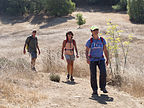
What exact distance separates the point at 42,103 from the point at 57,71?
3.85 m

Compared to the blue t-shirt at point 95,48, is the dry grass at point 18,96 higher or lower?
lower

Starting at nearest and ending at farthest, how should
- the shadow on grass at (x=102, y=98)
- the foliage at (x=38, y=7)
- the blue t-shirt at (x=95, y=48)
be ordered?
the shadow on grass at (x=102, y=98), the blue t-shirt at (x=95, y=48), the foliage at (x=38, y=7)

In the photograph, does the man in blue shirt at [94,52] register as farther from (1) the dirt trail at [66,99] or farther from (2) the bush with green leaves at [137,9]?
(2) the bush with green leaves at [137,9]

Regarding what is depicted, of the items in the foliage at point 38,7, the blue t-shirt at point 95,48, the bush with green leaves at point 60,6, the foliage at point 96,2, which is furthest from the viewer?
the foliage at point 96,2

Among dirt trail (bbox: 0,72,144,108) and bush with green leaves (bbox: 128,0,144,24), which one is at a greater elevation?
bush with green leaves (bbox: 128,0,144,24)

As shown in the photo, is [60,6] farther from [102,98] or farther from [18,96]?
[18,96]

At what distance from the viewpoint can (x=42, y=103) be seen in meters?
3.74

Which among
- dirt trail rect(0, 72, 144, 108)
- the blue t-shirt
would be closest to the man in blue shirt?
the blue t-shirt

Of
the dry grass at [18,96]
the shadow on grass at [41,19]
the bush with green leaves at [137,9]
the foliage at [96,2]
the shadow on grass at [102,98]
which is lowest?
the shadow on grass at [102,98]

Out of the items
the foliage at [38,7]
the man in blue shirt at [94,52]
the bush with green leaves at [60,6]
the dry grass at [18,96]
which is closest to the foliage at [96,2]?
the foliage at [38,7]

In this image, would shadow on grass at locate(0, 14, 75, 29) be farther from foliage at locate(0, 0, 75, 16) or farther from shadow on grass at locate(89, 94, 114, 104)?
shadow on grass at locate(89, 94, 114, 104)

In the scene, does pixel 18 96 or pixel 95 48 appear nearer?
pixel 18 96

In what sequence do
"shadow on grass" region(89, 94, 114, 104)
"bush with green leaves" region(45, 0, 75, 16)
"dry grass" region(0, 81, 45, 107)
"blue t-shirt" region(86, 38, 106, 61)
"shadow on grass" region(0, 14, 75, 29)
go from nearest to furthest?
"dry grass" region(0, 81, 45, 107) → "shadow on grass" region(89, 94, 114, 104) → "blue t-shirt" region(86, 38, 106, 61) → "shadow on grass" region(0, 14, 75, 29) → "bush with green leaves" region(45, 0, 75, 16)

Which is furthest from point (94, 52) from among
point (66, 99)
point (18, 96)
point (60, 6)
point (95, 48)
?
point (60, 6)
